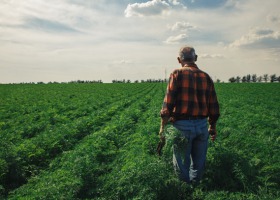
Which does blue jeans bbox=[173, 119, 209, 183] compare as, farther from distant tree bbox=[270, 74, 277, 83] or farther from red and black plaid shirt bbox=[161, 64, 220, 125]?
distant tree bbox=[270, 74, 277, 83]

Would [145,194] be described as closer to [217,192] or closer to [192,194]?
[192,194]

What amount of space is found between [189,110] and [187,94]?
0.91 ft

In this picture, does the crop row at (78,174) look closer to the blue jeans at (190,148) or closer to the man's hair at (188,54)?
the blue jeans at (190,148)

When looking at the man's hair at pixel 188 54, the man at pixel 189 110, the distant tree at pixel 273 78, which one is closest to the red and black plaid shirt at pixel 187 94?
the man at pixel 189 110

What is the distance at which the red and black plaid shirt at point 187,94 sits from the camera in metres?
4.74

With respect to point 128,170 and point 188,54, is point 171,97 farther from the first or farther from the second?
point 128,170

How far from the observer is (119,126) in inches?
488

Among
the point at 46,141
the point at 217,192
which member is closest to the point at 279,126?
the point at 217,192

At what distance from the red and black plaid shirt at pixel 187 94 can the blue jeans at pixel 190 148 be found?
161 millimetres

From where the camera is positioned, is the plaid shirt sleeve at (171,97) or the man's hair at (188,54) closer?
the plaid shirt sleeve at (171,97)

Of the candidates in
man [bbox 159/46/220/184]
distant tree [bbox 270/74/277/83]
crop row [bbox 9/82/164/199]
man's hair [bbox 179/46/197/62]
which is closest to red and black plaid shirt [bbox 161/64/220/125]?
man [bbox 159/46/220/184]

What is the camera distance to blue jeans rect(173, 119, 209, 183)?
4895 mm

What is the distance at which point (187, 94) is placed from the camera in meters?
4.75

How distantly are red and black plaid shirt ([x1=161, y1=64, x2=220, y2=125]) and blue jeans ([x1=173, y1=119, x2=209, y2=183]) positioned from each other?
16 cm
